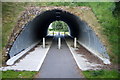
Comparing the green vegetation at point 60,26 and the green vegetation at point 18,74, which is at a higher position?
the green vegetation at point 60,26

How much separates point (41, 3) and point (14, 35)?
4.82m

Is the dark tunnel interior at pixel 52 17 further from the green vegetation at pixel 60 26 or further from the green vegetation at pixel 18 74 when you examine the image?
the green vegetation at pixel 60 26

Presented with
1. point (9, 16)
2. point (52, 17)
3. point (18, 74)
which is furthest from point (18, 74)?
point (52, 17)

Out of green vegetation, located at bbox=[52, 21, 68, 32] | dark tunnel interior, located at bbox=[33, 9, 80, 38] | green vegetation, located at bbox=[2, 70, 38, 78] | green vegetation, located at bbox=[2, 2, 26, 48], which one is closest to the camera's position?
green vegetation, located at bbox=[2, 70, 38, 78]

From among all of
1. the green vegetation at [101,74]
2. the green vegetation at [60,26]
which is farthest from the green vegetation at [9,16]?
the green vegetation at [60,26]

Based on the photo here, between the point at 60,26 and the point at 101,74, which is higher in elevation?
the point at 60,26

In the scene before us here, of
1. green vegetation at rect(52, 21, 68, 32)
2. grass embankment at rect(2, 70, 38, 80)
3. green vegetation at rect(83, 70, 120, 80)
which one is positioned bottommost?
grass embankment at rect(2, 70, 38, 80)

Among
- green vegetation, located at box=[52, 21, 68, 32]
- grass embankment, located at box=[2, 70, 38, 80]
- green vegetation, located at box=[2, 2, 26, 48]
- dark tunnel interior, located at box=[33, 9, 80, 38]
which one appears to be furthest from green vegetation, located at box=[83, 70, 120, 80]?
green vegetation, located at box=[52, 21, 68, 32]

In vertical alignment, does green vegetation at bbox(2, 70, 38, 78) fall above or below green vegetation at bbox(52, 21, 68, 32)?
below

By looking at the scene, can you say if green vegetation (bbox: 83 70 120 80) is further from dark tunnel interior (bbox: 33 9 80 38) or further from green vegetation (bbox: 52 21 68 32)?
green vegetation (bbox: 52 21 68 32)

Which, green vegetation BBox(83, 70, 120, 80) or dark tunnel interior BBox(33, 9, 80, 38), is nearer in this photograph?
green vegetation BBox(83, 70, 120, 80)

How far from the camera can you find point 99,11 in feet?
63.9

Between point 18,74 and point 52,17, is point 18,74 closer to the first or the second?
point 18,74

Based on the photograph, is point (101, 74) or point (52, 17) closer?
point (101, 74)
